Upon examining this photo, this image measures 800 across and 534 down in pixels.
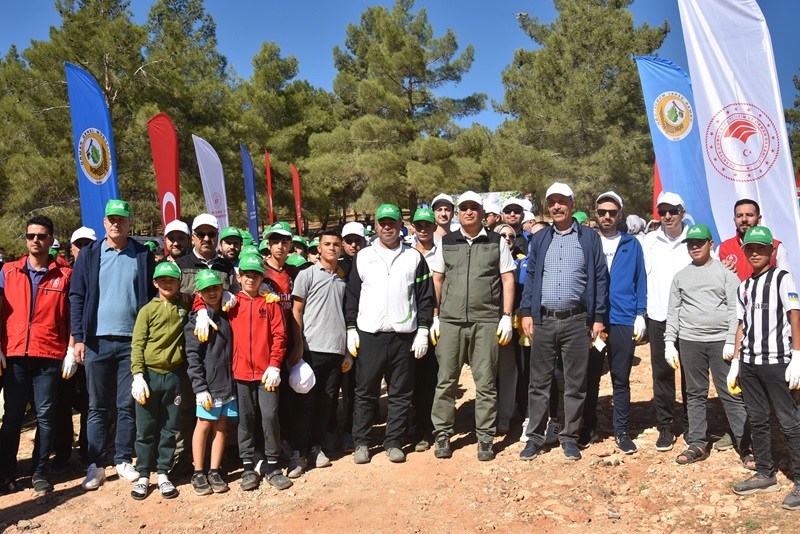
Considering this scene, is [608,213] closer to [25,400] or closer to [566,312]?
[566,312]

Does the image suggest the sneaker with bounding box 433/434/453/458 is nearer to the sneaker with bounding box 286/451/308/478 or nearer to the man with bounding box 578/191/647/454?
the sneaker with bounding box 286/451/308/478

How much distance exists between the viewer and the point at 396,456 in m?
5.12

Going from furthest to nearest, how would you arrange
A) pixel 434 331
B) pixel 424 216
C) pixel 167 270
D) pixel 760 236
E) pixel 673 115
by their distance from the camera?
pixel 673 115 < pixel 424 216 < pixel 434 331 < pixel 167 270 < pixel 760 236

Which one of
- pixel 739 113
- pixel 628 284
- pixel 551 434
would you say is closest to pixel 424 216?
pixel 628 284

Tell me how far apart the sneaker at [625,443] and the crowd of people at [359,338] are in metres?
0.02

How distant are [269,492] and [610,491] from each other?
2.51 meters

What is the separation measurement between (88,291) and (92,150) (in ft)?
7.03

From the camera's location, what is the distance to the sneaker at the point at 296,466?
16.0ft

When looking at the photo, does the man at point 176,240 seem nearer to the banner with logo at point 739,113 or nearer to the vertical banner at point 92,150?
the vertical banner at point 92,150

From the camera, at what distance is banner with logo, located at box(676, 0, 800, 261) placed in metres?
4.92

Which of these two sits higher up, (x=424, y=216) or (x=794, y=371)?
(x=424, y=216)

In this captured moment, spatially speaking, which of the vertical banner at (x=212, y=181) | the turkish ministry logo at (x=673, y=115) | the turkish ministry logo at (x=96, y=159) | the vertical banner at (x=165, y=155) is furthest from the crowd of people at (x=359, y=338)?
the vertical banner at (x=212, y=181)

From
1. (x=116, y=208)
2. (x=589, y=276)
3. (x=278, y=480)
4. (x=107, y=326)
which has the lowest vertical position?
A: (x=278, y=480)

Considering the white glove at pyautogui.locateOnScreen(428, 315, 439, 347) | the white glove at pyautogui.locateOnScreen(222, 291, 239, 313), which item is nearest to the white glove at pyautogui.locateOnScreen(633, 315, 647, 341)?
the white glove at pyautogui.locateOnScreen(428, 315, 439, 347)
